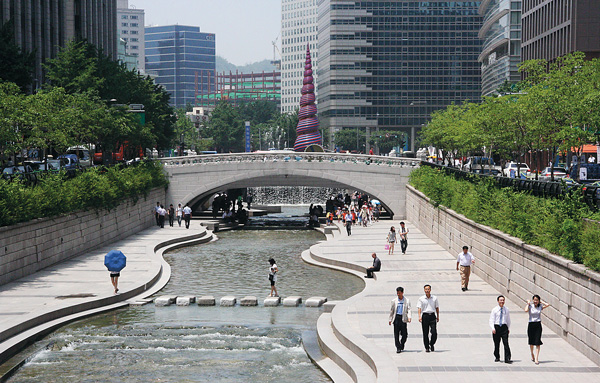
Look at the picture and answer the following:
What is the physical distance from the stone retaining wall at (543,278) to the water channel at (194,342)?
5804 millimetres

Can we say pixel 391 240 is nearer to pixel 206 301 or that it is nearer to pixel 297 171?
pixel 206 301

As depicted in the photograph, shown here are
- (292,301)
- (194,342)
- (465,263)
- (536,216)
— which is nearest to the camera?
(194,342)

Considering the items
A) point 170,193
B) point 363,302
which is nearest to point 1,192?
point 363,302

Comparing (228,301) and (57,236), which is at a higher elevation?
(57,236)

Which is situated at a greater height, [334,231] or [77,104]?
[77,104]

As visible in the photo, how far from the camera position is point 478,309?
26.8 meters

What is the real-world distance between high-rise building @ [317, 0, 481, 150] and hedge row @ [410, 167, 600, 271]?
13870cm

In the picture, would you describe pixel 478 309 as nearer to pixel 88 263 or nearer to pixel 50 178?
pixel 88 263

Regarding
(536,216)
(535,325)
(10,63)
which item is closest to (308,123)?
(10,63)

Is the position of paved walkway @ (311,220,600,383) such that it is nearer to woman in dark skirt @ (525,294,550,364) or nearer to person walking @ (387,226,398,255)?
woman in dark skirt @ (525,294,550,364)

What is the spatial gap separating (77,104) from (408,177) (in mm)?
27349

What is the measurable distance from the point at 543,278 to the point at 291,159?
1800 inches

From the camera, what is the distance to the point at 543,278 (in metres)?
24.1

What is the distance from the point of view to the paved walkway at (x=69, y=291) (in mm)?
25016
